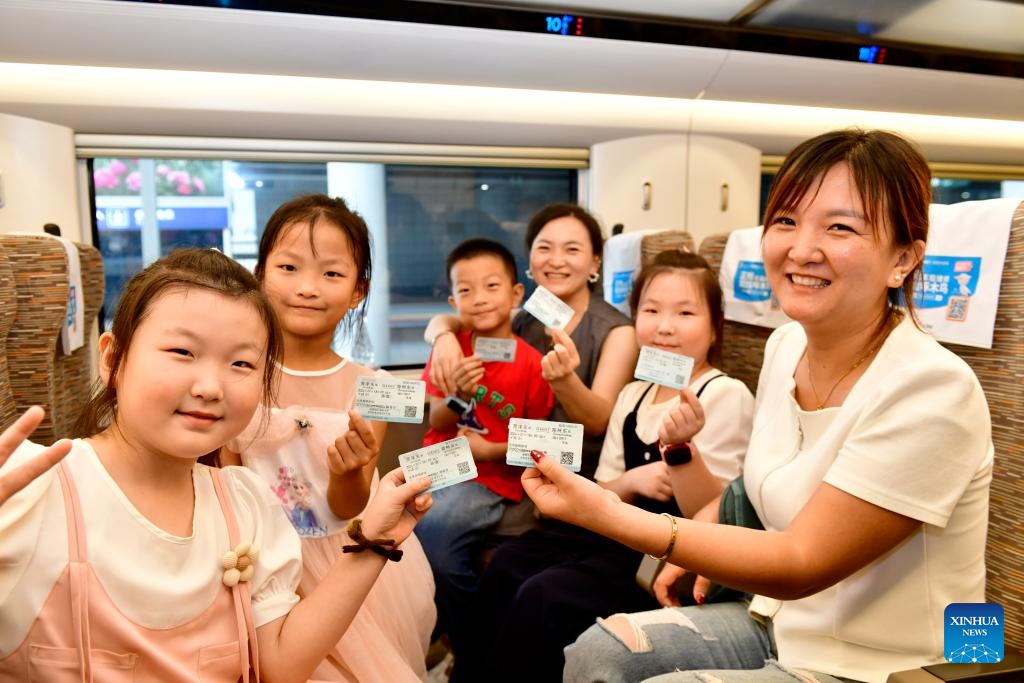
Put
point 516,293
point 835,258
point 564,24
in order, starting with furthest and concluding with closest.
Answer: point 564,24
point 516,293
point 835,258

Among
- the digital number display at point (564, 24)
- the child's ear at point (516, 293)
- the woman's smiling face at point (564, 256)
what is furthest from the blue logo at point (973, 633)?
the digital number display at point (564, 24)

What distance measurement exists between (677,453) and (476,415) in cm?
48

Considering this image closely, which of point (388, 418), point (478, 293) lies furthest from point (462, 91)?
point (388, 418)

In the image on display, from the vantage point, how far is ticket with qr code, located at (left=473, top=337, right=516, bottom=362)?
1737 mm

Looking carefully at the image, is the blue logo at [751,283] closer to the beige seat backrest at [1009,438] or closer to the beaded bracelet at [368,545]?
the beige seat backrest at [1009,438]

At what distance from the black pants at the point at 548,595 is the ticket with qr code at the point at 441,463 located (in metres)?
0.76

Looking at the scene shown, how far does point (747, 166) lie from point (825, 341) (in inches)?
90.4

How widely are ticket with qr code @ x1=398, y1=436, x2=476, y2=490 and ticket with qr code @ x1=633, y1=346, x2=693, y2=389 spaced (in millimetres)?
602

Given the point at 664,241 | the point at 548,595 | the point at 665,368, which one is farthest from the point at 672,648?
the point at 664,241

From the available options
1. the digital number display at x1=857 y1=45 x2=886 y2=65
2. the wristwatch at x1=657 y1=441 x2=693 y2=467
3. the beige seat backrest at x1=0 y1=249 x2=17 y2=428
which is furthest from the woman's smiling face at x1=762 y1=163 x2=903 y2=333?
the digital number display at x1=857 y1=45 x2=886 y2=65

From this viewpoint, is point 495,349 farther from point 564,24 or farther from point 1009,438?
point 564,24

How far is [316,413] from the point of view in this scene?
1593 mm

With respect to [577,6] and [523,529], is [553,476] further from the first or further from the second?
[577,6]

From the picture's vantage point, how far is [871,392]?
4.01 feet
